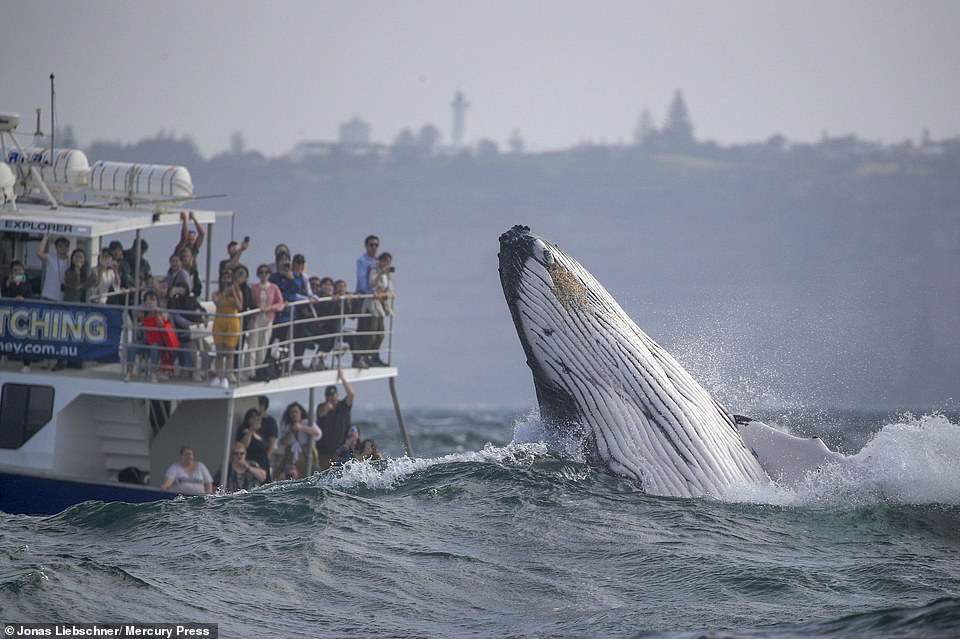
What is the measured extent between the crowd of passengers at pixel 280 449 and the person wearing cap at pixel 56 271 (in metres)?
2.93

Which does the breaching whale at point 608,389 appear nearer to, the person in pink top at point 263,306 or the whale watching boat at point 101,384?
the whale watching boat at point 101,384

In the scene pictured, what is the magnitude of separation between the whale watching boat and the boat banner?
14mm

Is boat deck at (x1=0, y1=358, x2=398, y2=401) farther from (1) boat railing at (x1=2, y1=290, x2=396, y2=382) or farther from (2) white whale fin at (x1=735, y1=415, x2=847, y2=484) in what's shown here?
(2) white whale fin at (x1=735, y1=415, x2=847, y2=484)

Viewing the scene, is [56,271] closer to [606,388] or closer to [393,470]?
[393,470]

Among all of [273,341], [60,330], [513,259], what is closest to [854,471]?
[513,259]

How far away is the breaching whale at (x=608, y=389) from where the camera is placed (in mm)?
11188

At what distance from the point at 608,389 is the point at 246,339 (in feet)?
27.8

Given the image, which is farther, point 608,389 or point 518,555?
point 608,389

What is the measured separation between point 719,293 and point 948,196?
50.2m

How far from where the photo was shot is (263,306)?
18219 mm

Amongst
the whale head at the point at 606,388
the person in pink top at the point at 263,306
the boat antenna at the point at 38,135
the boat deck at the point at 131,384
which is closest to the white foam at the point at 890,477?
the whale head at the point at 606,388

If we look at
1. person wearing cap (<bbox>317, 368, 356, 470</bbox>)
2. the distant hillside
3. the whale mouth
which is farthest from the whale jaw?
the distant hillside

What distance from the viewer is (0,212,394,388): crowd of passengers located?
1780 cm

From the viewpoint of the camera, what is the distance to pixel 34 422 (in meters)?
18.2
